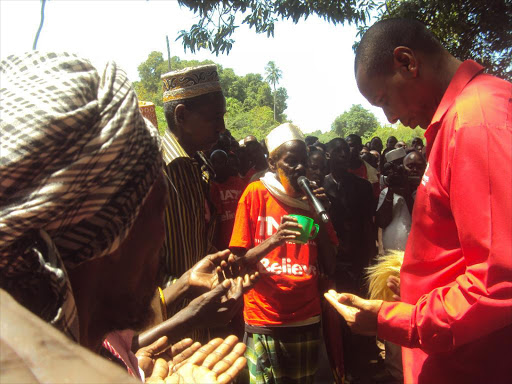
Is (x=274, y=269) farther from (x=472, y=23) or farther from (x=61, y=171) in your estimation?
(x=472, y=23)

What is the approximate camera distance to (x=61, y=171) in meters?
0.80

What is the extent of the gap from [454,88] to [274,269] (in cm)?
184

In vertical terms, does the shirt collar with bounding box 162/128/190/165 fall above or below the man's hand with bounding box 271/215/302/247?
above

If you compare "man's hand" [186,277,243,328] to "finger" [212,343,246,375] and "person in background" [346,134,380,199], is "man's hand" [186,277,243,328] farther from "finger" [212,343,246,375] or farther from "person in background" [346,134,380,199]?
"person in background" [346,134,380,199]

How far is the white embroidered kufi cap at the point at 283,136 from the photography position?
3689mm

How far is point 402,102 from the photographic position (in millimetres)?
2018

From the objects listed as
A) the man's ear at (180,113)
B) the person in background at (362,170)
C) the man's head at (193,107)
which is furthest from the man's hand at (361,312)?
the person in background at (362,170)

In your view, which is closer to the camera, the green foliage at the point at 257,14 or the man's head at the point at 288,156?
the man's head at the point at 288,156

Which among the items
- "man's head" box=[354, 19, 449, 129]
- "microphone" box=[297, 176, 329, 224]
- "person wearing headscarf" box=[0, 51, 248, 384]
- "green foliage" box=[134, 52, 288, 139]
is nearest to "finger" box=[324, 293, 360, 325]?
"man's head" box=[354, 19, 449, 129]

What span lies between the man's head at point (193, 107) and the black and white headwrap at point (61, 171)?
5.92 feet

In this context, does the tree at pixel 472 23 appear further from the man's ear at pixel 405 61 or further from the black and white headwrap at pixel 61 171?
the black and white headwrap at pixel 61 171

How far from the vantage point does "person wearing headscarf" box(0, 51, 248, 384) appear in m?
0.77

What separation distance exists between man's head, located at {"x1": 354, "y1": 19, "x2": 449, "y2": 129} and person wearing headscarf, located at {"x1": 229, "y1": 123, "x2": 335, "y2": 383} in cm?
123

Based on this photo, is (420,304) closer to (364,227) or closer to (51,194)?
(51,194)
